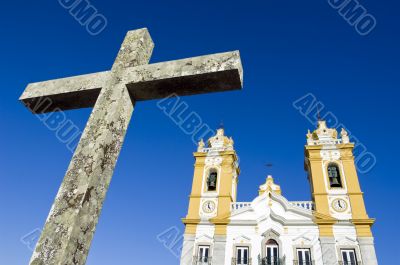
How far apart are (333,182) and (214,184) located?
23.5 feet

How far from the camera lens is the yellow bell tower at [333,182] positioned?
16.5 metres

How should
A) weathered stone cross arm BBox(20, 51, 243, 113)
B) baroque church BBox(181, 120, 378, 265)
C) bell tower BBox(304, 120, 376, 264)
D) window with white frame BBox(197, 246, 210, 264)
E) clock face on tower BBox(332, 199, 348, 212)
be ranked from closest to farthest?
1. weathered stone cross arm BBox(20, 51, 243, 113)
2. baroque church BBox(181, 120, 378, 265)
3. bell tower BBox(304, 120, 376, 264)
4. window with white frame BBox(197, 246, 210, 264)
5. clock face on tower BBox(332, 199, 348, 212)

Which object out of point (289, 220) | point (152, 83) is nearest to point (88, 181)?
point (152, 83)

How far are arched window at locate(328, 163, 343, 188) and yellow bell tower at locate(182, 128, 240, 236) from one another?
236 inches

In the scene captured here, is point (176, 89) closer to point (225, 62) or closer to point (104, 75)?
point (225, 62)

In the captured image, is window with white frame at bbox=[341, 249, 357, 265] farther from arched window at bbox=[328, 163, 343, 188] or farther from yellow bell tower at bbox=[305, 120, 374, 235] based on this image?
arched window at bbox=[328, 163, 343, 188]

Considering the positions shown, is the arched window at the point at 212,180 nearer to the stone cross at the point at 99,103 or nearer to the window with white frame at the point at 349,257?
the window with white frame at the point at 349,257

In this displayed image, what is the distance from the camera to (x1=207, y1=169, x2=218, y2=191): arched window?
64.7 feet

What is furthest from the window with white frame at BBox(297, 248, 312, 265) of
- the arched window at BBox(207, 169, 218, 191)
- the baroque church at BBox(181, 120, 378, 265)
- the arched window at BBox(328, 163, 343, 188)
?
the arched window at BBox(207, 169, 218, 191)

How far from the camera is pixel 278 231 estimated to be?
55.7 feet

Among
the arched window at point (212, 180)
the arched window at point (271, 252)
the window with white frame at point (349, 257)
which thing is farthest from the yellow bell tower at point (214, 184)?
the window with white frame at point (349, 257)

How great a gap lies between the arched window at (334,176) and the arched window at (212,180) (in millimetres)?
6955

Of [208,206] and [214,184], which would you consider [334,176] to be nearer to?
[214,184]

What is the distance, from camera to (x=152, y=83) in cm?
269
